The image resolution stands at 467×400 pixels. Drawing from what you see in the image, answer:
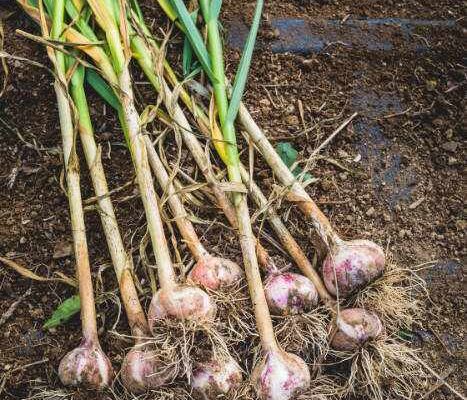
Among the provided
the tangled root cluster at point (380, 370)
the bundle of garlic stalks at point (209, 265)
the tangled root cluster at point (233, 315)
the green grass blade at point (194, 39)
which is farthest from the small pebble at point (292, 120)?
the tangled root cluster at point (380, 370)

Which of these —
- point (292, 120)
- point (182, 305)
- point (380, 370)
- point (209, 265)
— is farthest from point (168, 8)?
point (380, 370)

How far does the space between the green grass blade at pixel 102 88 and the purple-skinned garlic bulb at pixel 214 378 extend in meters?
0.76

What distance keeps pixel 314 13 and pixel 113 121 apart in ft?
2.57

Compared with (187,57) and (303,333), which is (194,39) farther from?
(303,333)

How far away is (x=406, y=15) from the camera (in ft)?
6.93

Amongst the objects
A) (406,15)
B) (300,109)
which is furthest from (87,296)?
(406,15)

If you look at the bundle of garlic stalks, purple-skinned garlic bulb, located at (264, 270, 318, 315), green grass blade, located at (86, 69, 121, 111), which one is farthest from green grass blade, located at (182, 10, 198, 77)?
purple-skinned garlic bulb, located at (264, 270, 318, 315)

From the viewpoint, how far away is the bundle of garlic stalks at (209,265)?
148 centimetres

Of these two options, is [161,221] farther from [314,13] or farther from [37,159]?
[314,13]

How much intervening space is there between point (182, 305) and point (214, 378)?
0.19 metres

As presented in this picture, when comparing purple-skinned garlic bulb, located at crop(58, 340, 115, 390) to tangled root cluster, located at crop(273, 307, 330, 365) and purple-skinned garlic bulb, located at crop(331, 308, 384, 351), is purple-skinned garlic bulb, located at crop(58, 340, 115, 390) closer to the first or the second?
tangled root cluster, located at crop(273, 307, 330, 365)

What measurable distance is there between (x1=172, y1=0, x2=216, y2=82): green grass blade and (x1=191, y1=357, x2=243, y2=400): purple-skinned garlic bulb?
2.52ft

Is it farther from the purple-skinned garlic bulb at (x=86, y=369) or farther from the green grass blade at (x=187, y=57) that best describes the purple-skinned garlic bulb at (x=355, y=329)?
the green grass blade at (x=187, y=57)

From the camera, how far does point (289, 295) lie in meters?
1.55
